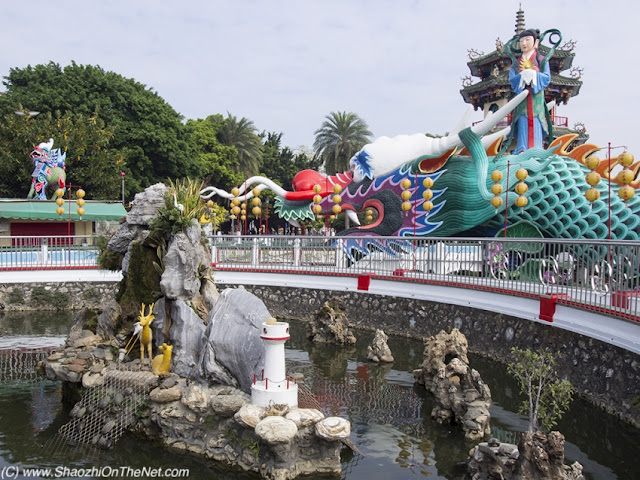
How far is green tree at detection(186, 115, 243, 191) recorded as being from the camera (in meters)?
43.2

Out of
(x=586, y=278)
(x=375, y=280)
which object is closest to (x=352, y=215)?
(x=375, y=280)

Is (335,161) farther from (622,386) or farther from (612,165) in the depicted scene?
(622,386)

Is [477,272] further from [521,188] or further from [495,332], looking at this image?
[521,188]

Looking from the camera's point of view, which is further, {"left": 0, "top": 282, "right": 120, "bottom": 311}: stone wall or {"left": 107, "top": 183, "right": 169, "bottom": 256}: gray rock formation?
{"left": 0, "top": 282, "right": 120, "bottom": 311}: stone wall

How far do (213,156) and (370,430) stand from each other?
36.9m

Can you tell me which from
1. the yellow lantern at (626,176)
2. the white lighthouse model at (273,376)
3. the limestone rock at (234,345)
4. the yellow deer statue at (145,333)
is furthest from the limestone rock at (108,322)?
the yellow lantern at (626,176)

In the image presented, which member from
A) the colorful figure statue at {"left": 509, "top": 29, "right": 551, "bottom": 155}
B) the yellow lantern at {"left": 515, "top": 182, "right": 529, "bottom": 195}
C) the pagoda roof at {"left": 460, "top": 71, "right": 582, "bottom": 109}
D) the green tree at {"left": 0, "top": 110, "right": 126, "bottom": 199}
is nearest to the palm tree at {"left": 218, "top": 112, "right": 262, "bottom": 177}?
the green tree at {"left": 0, "top": 110, "right": 126, "bottom": 199}

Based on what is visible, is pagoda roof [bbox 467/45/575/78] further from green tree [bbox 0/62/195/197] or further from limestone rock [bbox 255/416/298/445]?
limestone rock [bbox 255/416/298/445]

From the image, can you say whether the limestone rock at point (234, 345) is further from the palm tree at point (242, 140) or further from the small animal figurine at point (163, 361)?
the palm tree at point (242, 140)

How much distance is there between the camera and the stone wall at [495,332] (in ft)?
30.0

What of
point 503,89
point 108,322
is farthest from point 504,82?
point 108,322

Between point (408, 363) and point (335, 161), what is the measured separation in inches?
1405

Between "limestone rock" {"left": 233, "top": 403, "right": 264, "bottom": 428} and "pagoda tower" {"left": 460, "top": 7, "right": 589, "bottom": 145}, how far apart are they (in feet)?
124

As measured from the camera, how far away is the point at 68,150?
1208 inches
